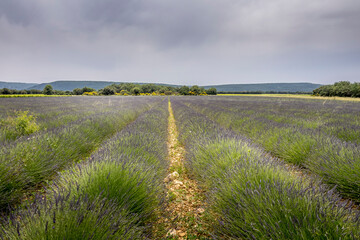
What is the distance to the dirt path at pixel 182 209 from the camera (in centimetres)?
192

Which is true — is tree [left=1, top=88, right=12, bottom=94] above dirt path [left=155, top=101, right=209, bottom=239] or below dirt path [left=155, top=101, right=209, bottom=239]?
above

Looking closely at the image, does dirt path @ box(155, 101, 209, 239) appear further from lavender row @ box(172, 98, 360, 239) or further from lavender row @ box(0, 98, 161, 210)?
lavender row @ box(0, 98, 161, 210)

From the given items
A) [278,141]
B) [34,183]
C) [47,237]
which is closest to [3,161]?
[34,183]

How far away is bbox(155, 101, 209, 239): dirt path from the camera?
1920 mm

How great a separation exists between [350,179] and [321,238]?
2.11 m

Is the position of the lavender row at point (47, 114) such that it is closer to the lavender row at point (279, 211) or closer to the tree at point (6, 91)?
the lavender row at point (279, 211)

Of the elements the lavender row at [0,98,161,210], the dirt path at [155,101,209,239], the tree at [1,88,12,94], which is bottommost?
the dirt path at [155,101,209,239]

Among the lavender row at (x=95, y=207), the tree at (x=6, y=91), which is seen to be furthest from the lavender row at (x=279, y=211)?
the tree at (x=6, y=91)

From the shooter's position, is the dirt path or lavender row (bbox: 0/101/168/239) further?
the dirt path

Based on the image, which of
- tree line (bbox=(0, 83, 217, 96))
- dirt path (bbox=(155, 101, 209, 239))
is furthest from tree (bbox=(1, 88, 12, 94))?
dirt path (bbox=(155, 101, 209, 239))

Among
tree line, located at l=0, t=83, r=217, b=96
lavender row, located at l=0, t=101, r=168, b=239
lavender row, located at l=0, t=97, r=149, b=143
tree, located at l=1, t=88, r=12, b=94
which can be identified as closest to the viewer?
lavender row, located at l=0, t=101, r=168, b=239

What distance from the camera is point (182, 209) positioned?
96.3 inches

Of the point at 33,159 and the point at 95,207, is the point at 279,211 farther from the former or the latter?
the point at 33,159

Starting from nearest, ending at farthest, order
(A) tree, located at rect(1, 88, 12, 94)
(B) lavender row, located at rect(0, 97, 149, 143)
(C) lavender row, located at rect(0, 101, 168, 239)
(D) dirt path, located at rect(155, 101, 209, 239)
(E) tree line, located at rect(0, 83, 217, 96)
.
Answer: (C) lavender row, located at rect(0, 101, 168, 239)
(D) dirt path, located at rect(155, 101, 209, 239)
(B) lavender row, located at rect(0, 97, 149, 143)
(A) tree, located at rect(1, 88, 12, 94)
(E) tree line, located at rect(0, 83, 217, 96)
